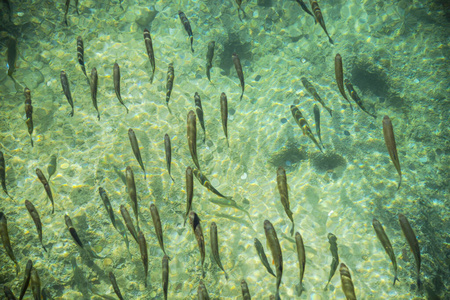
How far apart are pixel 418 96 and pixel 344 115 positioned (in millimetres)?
2145

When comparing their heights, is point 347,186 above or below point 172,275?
above

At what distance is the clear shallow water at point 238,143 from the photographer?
491 centimetres

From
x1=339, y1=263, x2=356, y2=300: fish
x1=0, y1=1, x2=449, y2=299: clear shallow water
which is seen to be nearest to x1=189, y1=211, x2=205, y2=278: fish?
x1=339, y1=263, x2=356, y2=300: fish

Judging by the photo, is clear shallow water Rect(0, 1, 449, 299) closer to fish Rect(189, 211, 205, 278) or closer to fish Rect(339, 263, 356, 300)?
fish Rect(189, 211, 205, 278)

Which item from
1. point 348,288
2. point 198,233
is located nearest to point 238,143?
point 198,233

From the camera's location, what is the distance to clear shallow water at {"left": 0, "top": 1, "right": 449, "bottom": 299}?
4.91m

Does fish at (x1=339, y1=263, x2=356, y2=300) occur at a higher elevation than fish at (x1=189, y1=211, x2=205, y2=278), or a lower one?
lower

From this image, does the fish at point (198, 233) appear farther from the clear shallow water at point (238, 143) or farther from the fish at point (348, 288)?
the clear shallow water at point (238, 143)

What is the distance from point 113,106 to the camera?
652 centimetres

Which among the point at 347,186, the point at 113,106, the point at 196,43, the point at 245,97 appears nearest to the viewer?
the point at 347,186

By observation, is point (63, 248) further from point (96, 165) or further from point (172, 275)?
point (172, 275)

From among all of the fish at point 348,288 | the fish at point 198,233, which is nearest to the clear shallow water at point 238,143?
the fish at point 198,233

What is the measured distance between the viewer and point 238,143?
6785mm

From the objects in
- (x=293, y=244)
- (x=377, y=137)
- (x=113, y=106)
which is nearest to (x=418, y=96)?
(x=377, y=137)
